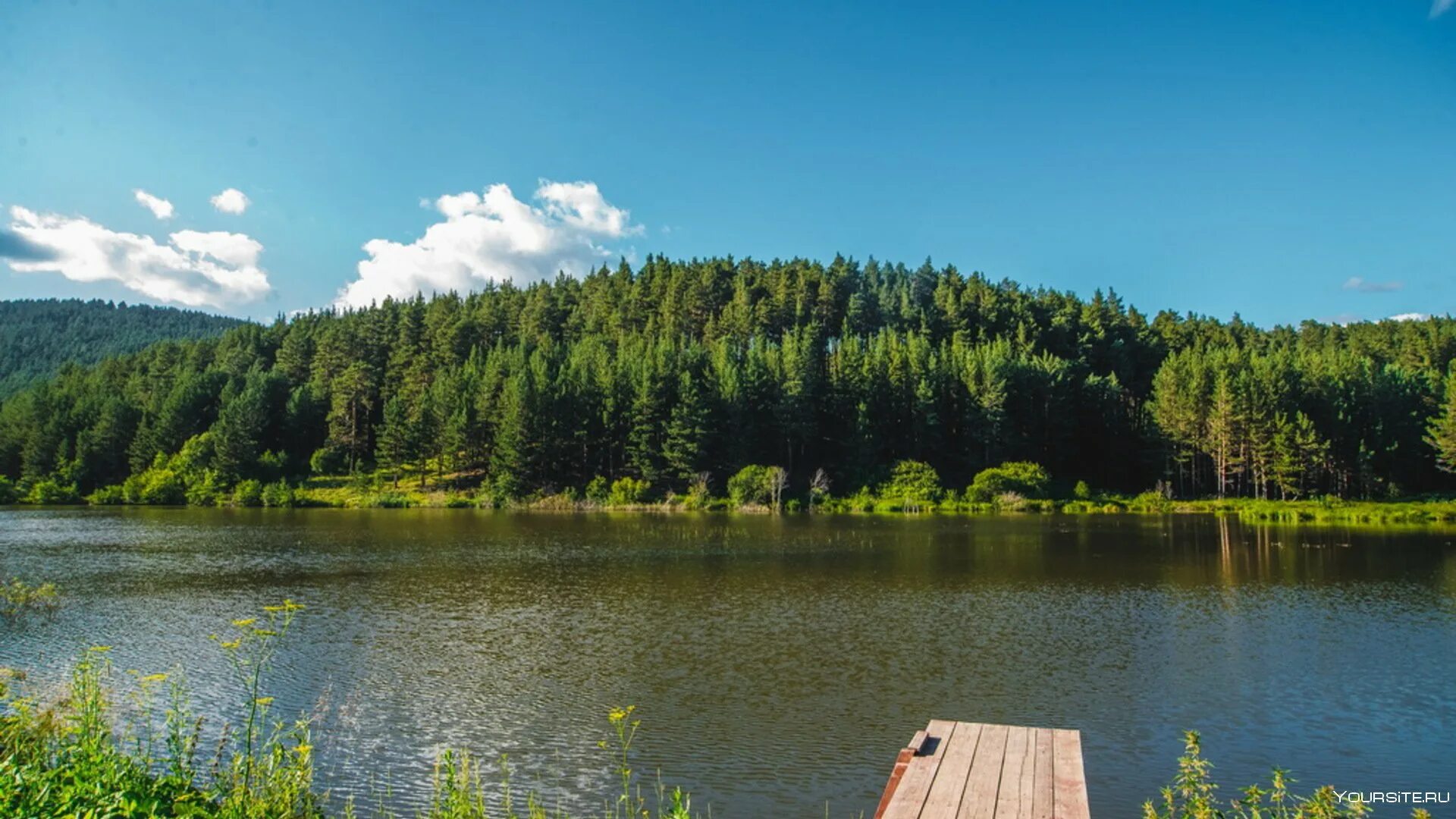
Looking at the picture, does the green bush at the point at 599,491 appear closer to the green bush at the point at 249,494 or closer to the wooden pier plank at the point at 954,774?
the green bush at the point at 249,494

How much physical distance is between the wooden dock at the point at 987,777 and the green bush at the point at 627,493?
2720 inches

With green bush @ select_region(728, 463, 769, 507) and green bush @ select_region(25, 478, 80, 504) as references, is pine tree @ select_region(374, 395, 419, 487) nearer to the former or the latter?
green bush @ select_region(25, 478, 80, 504)

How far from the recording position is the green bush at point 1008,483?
3027 inches

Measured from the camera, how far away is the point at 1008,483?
77.8m

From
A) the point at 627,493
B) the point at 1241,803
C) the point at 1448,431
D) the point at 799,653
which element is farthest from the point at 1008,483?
the point at 1241,803

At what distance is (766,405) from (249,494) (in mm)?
52006

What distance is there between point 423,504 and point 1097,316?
304 ft

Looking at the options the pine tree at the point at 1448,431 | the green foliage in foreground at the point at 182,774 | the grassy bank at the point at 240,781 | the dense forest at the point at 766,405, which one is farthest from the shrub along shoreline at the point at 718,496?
the green foliage in foreground at the point at 182,774

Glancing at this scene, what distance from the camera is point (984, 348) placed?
317ft

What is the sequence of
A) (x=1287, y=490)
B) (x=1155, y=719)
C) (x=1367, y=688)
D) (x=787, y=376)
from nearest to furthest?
(x=1155, y=719)
(x=1367, y=688)
(x=1287, y=490)
(x=787, y=376)

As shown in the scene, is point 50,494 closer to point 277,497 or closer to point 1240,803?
point 277,497

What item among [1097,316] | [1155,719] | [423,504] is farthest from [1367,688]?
[1097,316]

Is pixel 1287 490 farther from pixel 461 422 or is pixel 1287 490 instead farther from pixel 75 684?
pixel 75 684

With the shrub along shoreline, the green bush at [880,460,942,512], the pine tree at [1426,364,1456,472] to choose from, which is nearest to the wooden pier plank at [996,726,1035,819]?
the shrub along shoreline
